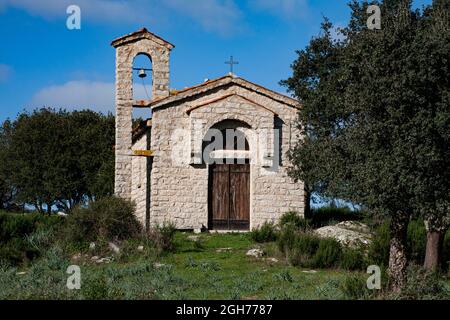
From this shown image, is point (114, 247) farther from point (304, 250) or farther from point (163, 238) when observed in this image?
point (304, 250)

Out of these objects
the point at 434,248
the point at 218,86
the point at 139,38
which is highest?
the point at 139,38

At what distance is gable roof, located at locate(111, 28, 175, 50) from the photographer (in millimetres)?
28453

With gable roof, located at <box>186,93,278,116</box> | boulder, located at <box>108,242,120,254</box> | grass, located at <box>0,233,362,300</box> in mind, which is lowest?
grass, located at <box>0,233,362,300</box>

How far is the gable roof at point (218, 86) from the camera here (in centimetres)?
2706

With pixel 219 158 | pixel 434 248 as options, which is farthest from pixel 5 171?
pixel 434 248

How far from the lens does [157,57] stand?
2870 centimetres

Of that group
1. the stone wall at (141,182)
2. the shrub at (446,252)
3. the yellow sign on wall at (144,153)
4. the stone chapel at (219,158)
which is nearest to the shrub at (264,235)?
the stone chapel at (219,158)

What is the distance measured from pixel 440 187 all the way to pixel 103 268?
29.9 ft

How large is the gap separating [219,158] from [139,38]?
5691 mm

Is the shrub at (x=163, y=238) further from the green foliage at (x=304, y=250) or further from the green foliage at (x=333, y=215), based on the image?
the green foliage at (x=333, y=215)

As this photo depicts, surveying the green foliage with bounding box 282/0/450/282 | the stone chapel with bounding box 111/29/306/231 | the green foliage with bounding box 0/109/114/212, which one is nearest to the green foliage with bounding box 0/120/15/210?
the green foliage with bounding box 0/109/114/212

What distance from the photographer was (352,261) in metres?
20.6

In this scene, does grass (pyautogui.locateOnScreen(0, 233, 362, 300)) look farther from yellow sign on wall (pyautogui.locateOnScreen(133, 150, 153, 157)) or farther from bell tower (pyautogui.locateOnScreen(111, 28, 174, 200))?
bell tower (pyautogui.locateOnScreen(111, 28, 174, 200))

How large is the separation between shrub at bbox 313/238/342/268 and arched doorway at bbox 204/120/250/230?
22.4ft
